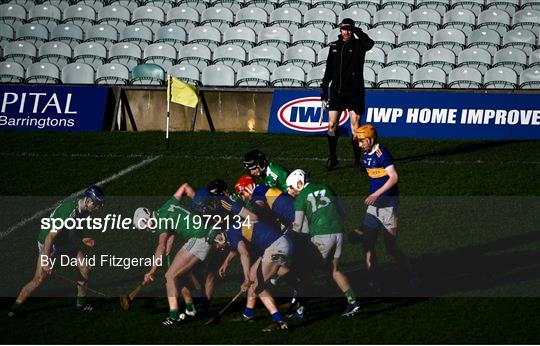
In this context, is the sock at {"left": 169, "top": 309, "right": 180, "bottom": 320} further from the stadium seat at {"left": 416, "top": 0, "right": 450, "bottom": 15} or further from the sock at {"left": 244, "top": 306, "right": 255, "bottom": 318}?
the stadium seat at {"left": 416, "top": 0, "right": 450, "bottom": 15}

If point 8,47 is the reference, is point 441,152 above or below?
below

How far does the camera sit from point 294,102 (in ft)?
71.8

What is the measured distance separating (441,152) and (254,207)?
846cm

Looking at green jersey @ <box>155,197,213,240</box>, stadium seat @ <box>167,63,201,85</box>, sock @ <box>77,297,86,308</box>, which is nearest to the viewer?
green jersey @ <box>155,197,213,240</box>

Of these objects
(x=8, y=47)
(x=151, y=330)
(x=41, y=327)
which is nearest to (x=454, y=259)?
(x=151, y=330)

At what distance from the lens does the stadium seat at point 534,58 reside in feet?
81.7

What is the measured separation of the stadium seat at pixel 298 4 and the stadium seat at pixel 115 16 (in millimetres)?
4338

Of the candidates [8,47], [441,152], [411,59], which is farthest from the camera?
[8,47]

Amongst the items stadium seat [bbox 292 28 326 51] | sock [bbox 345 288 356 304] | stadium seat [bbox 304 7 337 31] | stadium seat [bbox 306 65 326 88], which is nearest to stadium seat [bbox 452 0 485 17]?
stadium seat [bbox 304 7 337 31]

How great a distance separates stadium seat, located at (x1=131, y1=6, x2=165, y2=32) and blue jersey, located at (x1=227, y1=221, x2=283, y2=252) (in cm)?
1680

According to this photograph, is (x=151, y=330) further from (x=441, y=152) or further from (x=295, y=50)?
(x=295, y=50)

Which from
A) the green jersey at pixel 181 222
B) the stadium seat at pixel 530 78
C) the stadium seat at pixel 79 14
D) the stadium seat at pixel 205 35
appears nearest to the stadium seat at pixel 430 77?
the stadium seat at pixel 530 78

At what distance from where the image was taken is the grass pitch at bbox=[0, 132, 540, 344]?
1197 cm

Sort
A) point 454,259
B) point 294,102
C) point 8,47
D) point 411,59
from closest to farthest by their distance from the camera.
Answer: point 454,259
point 294,102
point 411,59
point 8,47
